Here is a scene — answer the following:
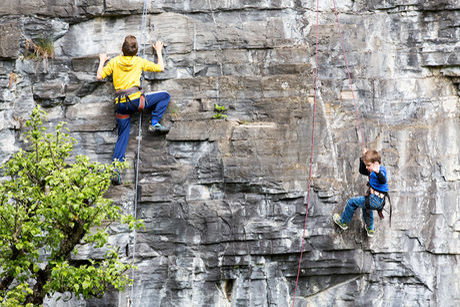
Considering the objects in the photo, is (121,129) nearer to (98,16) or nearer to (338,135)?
(98,16)

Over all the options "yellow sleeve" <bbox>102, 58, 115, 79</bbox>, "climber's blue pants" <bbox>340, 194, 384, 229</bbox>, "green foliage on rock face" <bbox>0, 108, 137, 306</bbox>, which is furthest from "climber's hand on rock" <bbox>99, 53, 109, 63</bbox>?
"climber's blue pants" <bbox>340, 194, 384, 229</bbox>

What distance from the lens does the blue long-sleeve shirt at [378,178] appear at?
39.6ft

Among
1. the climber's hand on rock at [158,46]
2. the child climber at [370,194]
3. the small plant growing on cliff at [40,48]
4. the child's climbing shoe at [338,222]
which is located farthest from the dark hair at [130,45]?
the child's climbing shoe at [338,222]

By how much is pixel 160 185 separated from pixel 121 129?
3.77 ft

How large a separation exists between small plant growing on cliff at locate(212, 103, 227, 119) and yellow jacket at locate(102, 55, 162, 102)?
3.80 feet

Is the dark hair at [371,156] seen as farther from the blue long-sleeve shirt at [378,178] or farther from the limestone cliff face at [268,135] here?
the limestone cliff face at [268,135]

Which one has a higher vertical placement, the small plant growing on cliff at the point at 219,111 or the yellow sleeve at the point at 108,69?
the yellow sleeve at the point at 108,69

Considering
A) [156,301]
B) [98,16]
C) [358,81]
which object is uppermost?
[98,16]

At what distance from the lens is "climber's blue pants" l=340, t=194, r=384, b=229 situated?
12227 mm

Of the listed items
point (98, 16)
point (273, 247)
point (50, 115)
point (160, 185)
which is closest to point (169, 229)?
point (160, 185)

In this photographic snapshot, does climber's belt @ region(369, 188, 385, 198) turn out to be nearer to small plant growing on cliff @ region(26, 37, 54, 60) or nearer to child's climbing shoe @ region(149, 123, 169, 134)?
child's climbing shoe @ region(149, 123, 169, 134)

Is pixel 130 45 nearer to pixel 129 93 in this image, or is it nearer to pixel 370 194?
pixel 129 93

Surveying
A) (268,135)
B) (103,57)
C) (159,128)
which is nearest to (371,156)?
(268,135)

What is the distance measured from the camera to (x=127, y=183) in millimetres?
13094
